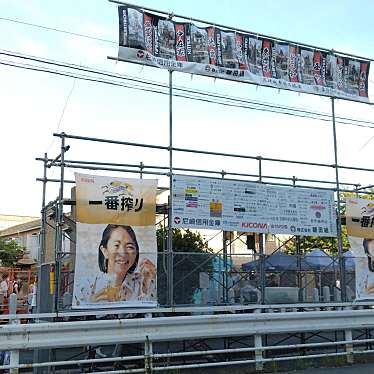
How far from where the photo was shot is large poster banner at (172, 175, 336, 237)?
1045cm

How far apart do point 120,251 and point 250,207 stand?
2.99m

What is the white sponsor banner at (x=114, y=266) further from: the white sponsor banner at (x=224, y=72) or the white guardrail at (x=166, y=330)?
the white sponsor banner at (x=224, y=72)

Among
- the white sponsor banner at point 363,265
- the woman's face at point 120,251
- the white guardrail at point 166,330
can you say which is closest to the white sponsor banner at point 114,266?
the woman's face at point 120,251

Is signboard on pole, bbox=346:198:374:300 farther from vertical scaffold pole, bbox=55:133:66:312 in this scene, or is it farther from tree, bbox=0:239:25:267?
tree, bbox=0:239:25:267

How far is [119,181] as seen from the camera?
32.7 ft

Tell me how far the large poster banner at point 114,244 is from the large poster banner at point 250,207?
0.72 meters

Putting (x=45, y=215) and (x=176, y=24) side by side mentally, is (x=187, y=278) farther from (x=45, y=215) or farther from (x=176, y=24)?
(x=176, y=24)

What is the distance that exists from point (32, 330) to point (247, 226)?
541 centimetres

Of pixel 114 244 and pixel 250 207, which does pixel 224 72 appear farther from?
pixel 114 244

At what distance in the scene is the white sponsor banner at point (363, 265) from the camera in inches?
477

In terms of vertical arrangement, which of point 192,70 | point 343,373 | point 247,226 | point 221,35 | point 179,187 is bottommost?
point 343,373

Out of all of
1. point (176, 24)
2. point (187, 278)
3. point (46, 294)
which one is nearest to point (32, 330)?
point (46, 294)

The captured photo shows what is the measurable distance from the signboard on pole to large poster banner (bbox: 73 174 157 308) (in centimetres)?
503

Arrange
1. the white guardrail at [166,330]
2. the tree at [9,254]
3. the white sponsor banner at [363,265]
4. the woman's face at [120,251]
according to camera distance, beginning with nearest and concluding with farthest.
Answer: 1. the white guardrail at [166,330]
2. the woman's face at [120,251]
3. the white sponsor banner at [363,265]
4. the tree at [9,254]
